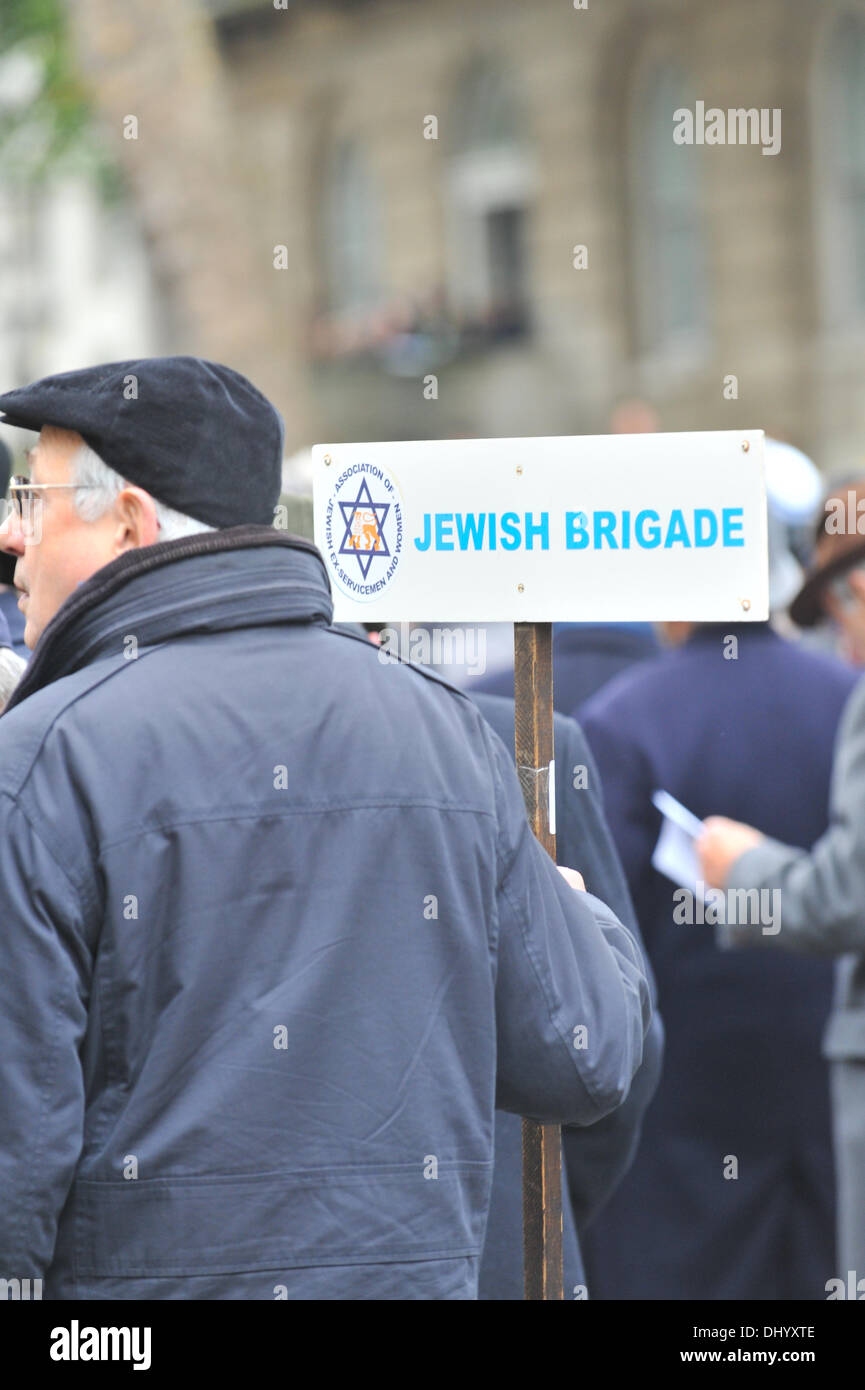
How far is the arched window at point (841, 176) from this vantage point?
1903 cm

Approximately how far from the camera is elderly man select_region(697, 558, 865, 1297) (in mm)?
4004

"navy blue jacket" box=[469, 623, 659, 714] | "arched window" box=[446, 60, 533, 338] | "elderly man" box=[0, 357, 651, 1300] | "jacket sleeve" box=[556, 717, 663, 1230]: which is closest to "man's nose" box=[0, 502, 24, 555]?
"elderly man" box=[0, 357, 651, 1300]

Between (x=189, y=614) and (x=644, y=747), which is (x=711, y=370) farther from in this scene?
(x=189, y=614)

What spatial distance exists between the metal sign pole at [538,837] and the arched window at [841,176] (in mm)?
17280

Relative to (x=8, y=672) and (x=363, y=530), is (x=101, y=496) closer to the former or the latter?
(x=363, y=530)

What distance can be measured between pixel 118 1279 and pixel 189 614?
673 millimetres

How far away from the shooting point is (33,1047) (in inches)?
84.9

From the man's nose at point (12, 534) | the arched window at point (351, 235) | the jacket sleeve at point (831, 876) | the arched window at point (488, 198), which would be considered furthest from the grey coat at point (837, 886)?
the arched window at point (351, 235)

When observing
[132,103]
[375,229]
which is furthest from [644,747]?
[375,229]

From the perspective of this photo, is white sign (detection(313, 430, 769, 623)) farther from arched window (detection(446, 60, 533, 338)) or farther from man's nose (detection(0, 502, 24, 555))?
arched window (detection(446, 60, 533, 338))

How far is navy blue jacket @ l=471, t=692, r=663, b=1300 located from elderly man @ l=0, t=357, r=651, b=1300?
60 centimetres

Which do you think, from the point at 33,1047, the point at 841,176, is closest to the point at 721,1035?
the point at 33,1047

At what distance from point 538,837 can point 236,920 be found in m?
0.60
